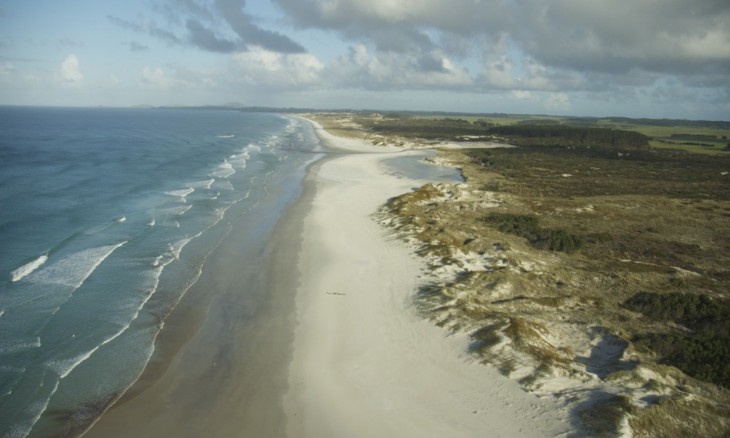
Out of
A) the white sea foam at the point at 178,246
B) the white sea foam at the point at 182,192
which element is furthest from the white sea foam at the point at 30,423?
the white sea foam at the point at 182,192

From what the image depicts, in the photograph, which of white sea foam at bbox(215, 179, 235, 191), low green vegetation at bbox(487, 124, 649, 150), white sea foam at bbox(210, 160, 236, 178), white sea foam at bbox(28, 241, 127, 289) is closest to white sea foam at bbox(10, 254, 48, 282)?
white sea foam at bbox(28, 241, 127, 289)

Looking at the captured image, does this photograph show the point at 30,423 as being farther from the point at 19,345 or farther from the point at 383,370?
the point at 383,370

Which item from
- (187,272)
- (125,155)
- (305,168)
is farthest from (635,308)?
(125,155)

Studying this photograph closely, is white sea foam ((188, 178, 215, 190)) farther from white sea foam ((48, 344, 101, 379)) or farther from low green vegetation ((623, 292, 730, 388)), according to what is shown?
low green vegetation ((623, 292, 730, 388))

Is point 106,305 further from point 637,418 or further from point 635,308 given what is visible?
point 635,308

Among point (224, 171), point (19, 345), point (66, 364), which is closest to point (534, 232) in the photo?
point (66, 364)
